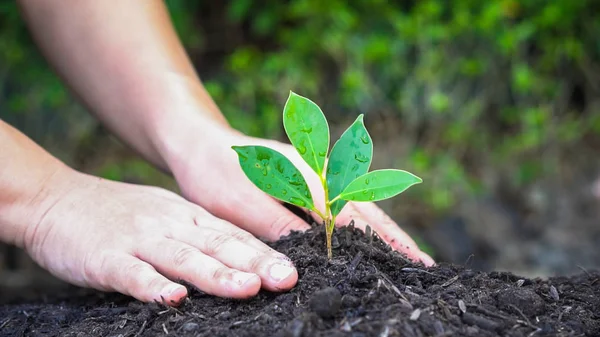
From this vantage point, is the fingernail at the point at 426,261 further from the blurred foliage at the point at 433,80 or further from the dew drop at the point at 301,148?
the blurred foliage at the point at 433,80

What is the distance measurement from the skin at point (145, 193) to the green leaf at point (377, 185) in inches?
7.7

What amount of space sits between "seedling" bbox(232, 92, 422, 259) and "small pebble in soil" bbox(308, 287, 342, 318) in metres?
0.20

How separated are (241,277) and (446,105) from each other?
2256mm

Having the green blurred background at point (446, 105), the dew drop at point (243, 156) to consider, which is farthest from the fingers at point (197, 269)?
the green blurred background at point (446, 105)

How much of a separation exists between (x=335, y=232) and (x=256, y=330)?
372 millimetres

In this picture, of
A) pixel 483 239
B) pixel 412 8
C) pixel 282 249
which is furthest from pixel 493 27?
pixel 282 249

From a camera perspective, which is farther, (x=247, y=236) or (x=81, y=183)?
(x=81, y=183)

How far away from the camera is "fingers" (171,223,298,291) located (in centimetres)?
121

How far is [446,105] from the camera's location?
3248 millimetres

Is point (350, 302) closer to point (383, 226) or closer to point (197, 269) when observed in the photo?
point (197, 269)

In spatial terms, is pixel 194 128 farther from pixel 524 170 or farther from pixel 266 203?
pixel 524 170

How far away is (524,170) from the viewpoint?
11.7 feet

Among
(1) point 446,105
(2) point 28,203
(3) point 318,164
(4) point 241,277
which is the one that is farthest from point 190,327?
(1) point 446,105

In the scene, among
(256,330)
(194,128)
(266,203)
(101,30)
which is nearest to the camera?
(256,330)
